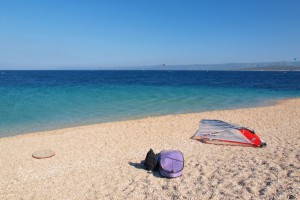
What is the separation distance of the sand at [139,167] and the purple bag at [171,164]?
203 millimetres

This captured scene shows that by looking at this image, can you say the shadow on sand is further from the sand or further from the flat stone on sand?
the flat stone on sand

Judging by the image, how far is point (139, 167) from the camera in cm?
840

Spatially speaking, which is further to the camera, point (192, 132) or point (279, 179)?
point (192, 132)

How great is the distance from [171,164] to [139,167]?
155cm

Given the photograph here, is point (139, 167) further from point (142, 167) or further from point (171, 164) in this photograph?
point (171, 164)

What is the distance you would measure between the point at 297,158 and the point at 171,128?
7.45 metres

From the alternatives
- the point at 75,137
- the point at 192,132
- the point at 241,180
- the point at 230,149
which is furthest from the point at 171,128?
the point at 241,180

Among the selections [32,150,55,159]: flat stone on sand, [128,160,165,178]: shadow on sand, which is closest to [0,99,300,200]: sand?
[128,160,165,178]: shadow on sand

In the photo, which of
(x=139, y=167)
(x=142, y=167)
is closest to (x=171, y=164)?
(x=142, y=167)

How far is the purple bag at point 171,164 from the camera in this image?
7.18 meters

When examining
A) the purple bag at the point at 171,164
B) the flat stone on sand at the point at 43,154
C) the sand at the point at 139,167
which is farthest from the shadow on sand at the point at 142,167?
the flat stone on sand at the point at 43,154

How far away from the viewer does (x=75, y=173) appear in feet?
26.6

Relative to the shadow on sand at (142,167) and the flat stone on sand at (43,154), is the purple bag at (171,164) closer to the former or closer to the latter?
the shadow on sand at (142,167)

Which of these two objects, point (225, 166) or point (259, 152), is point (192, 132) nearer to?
point (259, 152)
